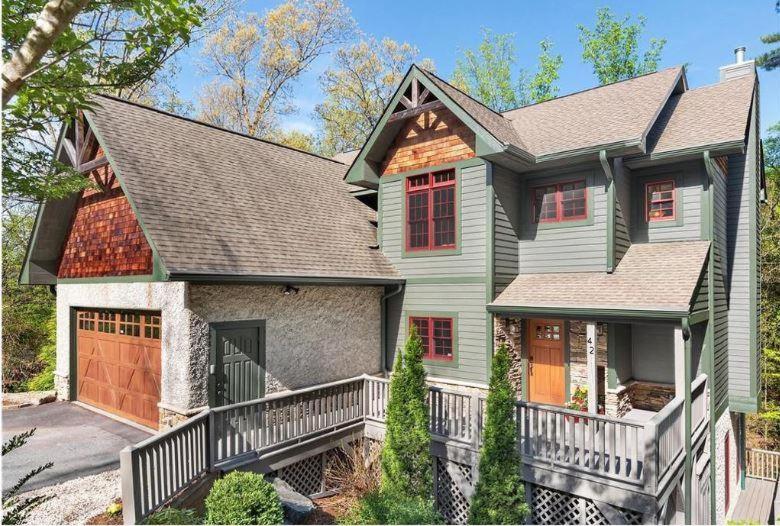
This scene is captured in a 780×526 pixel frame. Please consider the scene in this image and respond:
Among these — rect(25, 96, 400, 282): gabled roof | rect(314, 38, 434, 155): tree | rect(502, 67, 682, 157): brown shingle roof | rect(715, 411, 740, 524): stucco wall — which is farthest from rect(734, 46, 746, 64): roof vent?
rect(314, 38, 434, 155): tree

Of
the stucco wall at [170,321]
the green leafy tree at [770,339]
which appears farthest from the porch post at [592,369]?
the green leafy tree at [770,339]

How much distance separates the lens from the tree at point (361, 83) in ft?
86.6

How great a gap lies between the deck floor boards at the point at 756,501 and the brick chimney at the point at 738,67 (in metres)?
10.5

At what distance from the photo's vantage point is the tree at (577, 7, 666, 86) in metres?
22.4

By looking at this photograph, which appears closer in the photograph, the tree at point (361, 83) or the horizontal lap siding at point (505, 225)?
the horizontal lap siding at point (505, 225)

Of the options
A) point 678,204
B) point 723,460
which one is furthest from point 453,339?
point 723,460

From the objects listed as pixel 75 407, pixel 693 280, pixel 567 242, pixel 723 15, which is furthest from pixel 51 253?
pixel 723 15

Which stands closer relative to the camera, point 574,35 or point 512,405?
point 512,405

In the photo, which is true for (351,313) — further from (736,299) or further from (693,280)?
(736,299)

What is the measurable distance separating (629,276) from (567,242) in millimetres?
1529

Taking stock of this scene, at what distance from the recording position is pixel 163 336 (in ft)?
26.4

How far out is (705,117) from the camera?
1008 centimetres

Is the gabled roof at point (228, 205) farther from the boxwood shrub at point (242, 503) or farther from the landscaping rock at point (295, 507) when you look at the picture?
the landscaping rock at point (295, 507)

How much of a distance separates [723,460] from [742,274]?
4.04 meters
